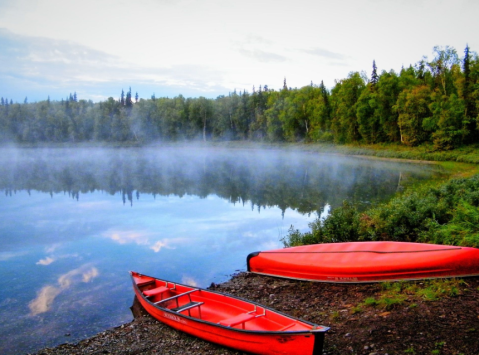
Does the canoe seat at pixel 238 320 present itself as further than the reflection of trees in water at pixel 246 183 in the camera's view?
No

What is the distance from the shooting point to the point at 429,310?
23.4ft

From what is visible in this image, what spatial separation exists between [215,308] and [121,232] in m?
10.5

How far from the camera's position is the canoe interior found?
705 cm

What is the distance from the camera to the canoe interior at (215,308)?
7.05 meters

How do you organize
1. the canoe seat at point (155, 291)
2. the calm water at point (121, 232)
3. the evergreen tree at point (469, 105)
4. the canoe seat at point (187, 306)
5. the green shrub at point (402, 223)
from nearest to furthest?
the canoe seat at point (187, 306)
the canoe seat at point (155, 291)
the calm water at point (121, 232)
the green shrub at point (402, 223)
the evergreen tree at point (469, 105)

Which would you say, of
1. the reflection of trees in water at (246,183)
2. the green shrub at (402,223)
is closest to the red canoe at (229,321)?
the green shrub at (402,223)

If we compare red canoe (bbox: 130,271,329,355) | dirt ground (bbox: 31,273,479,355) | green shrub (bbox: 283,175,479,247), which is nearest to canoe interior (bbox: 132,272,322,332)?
red canoe (bbox: 130,271,329,355)

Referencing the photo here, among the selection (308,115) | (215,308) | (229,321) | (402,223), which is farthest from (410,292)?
(308,115)

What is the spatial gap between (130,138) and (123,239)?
92.7m

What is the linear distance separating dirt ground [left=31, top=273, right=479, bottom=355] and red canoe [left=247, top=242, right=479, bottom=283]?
0.24 m

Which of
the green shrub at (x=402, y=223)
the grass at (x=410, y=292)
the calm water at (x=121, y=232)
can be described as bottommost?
the calm water at (x=121, y=232)

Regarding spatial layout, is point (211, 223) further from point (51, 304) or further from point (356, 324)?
point (356, 324)

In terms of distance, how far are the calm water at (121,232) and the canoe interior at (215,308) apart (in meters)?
1.15

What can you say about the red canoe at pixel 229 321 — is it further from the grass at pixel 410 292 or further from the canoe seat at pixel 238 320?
the grass at pixel 410 292
